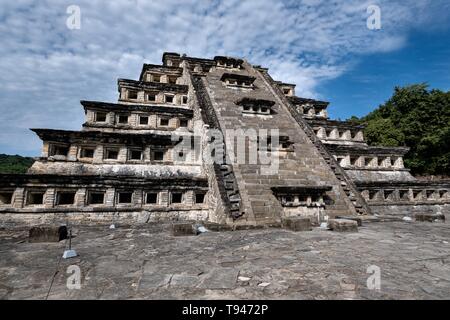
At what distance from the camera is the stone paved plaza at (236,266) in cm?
407

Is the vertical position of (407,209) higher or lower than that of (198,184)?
lower

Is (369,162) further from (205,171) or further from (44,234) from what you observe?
(44,234)

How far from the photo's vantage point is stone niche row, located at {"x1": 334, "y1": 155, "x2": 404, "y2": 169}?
20.5 meters

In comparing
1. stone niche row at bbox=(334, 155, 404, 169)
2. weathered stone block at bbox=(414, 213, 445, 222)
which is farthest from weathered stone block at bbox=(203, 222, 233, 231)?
stone niche row at bbox=(334, 155, 404, 169)

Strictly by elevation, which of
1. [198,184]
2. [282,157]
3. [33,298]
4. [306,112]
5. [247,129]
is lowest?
[33,298]

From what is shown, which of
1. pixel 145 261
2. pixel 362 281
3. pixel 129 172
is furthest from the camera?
pixel 129 172

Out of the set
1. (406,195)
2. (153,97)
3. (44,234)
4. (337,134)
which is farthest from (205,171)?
(406,195)

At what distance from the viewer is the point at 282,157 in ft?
48.0

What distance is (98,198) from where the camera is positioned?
13.4 metres

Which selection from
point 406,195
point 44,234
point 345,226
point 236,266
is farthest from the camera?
point 406,195

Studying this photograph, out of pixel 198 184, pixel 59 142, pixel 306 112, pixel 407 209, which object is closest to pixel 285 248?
pixel 198 184

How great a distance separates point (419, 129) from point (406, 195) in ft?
63.5
